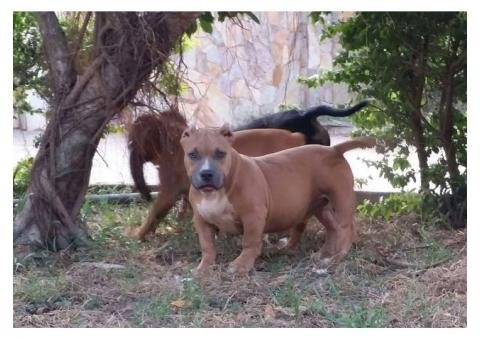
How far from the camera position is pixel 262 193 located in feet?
16.5

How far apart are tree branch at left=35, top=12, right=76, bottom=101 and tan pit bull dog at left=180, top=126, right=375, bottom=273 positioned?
2.75 feet

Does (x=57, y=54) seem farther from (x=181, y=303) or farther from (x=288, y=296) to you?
(x=288, y=296)

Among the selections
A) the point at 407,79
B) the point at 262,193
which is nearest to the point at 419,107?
the point at 407,79

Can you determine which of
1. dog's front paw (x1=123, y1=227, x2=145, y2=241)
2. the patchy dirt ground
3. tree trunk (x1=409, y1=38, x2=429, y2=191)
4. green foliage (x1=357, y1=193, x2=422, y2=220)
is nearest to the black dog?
tree trunk (x1=409, y1=38, x2=429, y2=191)

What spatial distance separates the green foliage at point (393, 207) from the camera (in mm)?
6477

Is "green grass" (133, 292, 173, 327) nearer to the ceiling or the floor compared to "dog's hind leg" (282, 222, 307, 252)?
nearer to the floor

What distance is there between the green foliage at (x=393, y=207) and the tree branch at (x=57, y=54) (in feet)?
8.28

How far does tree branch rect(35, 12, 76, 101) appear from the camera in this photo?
5180 mm

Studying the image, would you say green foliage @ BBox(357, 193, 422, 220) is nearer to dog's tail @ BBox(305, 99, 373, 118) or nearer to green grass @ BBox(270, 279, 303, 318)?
dog's tail @ BBox(305, 99, 373, 118)

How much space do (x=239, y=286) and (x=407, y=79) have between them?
2.36 m

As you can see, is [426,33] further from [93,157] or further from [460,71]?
[93,157]

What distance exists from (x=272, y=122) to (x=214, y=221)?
187cm

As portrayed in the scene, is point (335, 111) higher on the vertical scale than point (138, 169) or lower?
higher

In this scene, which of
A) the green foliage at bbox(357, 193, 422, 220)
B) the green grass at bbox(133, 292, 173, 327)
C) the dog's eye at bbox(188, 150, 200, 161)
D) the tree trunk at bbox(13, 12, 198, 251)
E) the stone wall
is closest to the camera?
the green grass at bbox(133, 292, 173, 327)
